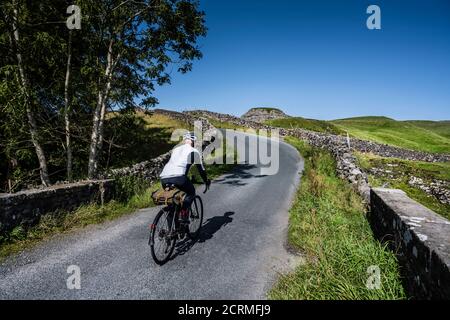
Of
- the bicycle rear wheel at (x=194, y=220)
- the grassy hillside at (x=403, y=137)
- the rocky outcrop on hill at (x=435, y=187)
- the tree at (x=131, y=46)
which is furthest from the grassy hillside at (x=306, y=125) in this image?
the bicycle rear wheel at (x=194, y=220)

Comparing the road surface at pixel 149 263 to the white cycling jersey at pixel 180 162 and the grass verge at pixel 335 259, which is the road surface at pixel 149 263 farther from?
the white cycling jersey at pixel 180 162

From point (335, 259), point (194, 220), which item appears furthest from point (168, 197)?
point (335, 259)

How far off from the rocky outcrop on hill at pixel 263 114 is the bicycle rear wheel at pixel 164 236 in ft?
235

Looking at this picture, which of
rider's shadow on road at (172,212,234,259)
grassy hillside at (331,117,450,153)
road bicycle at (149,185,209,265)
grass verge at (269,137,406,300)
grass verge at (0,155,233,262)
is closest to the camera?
grass verge at (269,137,406,300)

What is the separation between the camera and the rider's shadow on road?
655 cm

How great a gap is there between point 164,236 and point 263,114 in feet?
251

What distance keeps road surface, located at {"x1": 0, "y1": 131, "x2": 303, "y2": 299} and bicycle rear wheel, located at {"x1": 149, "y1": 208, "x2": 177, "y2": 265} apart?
21 centimetres

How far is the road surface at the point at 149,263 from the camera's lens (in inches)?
187

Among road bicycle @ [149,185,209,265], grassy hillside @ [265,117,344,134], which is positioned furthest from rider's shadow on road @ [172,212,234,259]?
grassy hillside @ [265,117,344,134]

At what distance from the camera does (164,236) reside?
19.3ft

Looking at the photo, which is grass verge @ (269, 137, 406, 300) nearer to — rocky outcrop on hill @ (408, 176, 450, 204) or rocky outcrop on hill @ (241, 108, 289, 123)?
rocky outcrop on hill @ (408, 176, 450, 204)

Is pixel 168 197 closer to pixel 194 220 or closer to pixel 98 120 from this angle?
pixel 194 220
